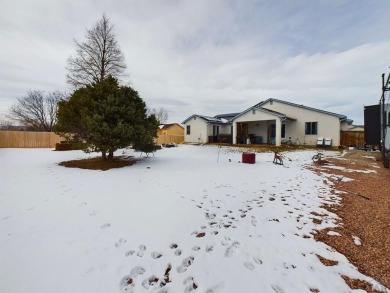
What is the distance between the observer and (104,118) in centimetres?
838

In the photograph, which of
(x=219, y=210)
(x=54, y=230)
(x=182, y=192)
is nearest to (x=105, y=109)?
(x=182, y=192)

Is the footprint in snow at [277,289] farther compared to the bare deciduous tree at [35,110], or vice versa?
the bare deciduous tree at [35,110]

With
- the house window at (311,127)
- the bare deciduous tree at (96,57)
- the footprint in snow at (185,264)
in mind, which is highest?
the bare deciduous tree at (96,57)

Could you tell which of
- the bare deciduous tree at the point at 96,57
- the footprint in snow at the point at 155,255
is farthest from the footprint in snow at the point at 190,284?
the bare deciduous tree at the point at 96,57

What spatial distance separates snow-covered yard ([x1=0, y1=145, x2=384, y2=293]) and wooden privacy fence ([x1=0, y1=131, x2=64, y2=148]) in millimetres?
17630

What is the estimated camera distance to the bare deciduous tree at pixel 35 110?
30828 mm

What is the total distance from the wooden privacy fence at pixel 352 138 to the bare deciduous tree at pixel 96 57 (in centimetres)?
2543

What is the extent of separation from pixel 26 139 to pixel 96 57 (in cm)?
1089

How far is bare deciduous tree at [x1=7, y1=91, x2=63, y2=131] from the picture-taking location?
101 feet

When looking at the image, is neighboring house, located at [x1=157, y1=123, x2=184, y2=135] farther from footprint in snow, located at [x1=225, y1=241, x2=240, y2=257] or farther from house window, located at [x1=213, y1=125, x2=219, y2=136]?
footprint in snow, located at [x1=225, y1=241, x2=240, y2=257]

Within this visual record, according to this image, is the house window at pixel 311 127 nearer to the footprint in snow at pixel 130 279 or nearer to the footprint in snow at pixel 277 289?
the footprint in snow at pixel 277 289

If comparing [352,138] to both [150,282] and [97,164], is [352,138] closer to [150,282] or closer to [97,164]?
[97,164]

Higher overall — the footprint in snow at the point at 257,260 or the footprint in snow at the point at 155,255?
the footprint in snow at the point at 155,255

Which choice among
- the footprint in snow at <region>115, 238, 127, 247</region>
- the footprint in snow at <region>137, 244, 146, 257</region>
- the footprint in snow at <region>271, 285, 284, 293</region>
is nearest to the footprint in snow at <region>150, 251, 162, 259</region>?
the footprint in snow at <region>137, 244, 146, 257</region>
